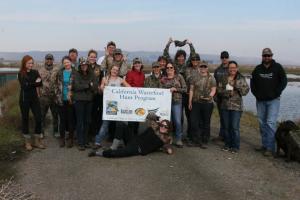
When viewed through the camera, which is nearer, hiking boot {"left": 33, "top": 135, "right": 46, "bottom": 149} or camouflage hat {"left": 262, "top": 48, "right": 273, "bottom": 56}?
camouflage hat {"left": 262, "top": 48, "right": 273, "bottom": 56}

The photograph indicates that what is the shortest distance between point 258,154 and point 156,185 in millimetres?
3511

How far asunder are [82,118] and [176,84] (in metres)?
2.28

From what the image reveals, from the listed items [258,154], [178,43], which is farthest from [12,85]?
[258,154]

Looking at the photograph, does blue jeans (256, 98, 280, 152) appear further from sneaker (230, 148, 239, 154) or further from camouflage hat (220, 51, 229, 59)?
camouflage hat (220, 51, 229, 59)

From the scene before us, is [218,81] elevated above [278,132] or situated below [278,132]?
above

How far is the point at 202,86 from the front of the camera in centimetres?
998

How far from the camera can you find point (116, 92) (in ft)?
32.7

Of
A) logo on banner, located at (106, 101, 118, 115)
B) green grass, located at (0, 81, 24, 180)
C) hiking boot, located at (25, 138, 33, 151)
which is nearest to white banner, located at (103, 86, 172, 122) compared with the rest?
logo on banner, located at (106, 101, 118, 115)

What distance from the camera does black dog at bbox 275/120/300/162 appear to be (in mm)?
9177

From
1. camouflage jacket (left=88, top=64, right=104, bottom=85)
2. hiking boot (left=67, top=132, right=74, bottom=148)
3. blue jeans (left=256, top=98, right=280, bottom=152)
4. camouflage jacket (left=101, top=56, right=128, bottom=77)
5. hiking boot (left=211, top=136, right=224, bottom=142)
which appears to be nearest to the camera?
blue jeans (left=256, top=98, right=280, bottom=152)

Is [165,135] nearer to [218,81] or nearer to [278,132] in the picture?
[218,81]

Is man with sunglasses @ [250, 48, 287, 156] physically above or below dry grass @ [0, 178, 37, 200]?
above

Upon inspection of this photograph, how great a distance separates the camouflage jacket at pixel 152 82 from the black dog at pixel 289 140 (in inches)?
116

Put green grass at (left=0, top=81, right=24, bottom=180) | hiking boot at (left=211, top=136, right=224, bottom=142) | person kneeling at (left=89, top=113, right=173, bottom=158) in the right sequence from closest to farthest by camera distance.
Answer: green grass at (left=0, top=81, right=24, bottom=180) < person kneeling at (left=89, top=113, right=173, bottom=158) < hiking boot at (left=211, top=136, right=224, bottom=142)
